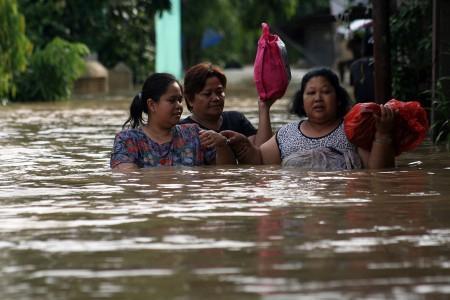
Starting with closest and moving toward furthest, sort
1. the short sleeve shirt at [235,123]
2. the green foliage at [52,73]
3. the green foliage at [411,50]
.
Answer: the short sleeve shirt at [235,123]
the green foliage at [411,50]
the green foliage at [52,73]

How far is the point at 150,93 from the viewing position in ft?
34.0

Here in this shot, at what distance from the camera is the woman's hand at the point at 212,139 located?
33.1 feet

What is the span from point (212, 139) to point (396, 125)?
1337 millimetres

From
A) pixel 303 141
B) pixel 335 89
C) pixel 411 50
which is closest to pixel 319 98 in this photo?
pixel 335 89

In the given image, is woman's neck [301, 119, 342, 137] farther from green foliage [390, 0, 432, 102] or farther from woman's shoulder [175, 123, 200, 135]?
green foliage [390, 0, 432, 102]

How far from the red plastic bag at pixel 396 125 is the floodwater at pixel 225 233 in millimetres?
256

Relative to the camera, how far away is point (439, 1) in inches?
556

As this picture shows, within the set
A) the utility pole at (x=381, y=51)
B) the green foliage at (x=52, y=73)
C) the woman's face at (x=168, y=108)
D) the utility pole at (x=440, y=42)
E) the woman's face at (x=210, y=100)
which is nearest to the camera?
the woman's face at (x=168, y=108)

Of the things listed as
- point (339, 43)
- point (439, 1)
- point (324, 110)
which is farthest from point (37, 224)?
point (339, 43)

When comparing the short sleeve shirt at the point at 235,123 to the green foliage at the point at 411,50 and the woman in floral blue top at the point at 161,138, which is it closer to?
the woman in floral blue top at the point at 161,138

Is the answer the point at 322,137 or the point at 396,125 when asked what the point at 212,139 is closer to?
the point at 322,137

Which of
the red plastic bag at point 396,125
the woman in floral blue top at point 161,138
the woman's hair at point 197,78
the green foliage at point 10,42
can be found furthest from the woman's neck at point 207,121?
the green foliage at point 10,42

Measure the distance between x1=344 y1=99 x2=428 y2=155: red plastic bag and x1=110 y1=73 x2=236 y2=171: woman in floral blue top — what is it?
37.6 inches

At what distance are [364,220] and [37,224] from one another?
1722mm
